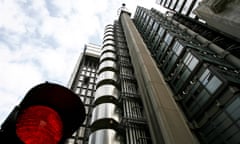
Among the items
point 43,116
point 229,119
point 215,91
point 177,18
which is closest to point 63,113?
point 43,116

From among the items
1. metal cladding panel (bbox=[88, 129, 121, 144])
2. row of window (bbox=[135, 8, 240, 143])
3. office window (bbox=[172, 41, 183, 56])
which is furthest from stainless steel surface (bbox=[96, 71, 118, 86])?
metal cladding panel (bbox=[88, 129, 121, 144])

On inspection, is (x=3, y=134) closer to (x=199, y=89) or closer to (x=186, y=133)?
(x=186, y=133)

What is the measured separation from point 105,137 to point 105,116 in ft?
7.17

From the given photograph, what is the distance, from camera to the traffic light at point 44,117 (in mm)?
1571

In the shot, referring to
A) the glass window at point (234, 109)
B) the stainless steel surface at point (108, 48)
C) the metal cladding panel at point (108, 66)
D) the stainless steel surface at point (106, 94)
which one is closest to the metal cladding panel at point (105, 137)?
the stainless steel surface at point (106, 94)

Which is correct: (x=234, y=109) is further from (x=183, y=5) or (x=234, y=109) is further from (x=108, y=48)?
(x=183, y=5)

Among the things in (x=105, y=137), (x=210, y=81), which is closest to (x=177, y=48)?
(x=210, y=81)

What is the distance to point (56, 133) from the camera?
5.94 ft

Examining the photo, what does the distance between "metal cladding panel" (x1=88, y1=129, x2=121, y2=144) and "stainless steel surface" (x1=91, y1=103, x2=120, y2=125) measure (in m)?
1.37

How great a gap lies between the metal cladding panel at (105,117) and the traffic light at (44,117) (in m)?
14.0

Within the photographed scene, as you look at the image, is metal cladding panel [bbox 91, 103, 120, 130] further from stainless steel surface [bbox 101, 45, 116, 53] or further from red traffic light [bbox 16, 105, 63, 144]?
red traffic light [bbox 16, 105, 63, 144]

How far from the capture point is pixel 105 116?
15.9 meters

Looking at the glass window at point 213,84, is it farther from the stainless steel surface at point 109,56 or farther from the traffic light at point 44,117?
the stainless steel surface at point 109,56

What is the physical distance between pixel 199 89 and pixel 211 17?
33.7 ft
